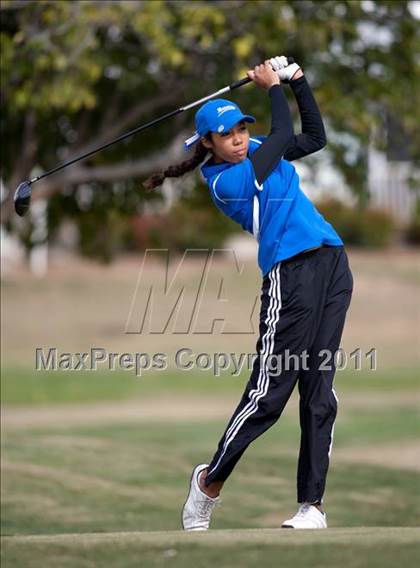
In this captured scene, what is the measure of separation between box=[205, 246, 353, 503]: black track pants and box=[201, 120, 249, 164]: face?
1.82ft

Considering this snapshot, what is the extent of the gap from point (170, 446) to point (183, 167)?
26.7 ft

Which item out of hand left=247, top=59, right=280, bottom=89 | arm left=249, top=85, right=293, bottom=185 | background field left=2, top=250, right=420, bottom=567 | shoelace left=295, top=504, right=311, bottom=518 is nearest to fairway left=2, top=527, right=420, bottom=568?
background field left=2, top=250, right=420, bottom=567

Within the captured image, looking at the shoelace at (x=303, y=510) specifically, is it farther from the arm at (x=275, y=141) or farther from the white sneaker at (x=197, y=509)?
the arm at (x=275, y=141)

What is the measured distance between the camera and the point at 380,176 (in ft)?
130

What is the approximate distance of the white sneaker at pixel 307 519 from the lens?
6.41 m

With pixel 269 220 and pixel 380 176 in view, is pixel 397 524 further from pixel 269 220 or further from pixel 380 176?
pixel 380 176

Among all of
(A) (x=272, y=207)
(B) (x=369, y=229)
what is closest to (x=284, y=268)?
(A) (x=272, y=207)

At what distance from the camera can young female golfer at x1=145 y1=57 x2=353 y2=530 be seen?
6.35 meters

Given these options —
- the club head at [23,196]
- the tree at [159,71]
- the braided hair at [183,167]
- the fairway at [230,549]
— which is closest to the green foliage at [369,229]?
the tree at [159,71]

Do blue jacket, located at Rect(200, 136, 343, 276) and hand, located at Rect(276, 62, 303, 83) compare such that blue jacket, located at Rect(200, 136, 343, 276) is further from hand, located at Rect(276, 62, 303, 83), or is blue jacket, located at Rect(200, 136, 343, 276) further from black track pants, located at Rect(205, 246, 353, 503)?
hand, located at Rect(276, 62, 303, 83)

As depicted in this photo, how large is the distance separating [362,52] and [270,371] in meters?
9.98

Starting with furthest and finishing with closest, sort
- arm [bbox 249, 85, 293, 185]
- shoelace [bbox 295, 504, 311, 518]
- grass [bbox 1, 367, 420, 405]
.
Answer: grass [bbox 1, 367, 420, 405] → shoelace [bbox 295, 504, 311, 518] → arm [bbox 249, 85, 293, 185]

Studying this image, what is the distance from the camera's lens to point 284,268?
6398 mm

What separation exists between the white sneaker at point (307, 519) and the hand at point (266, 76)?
206cm
